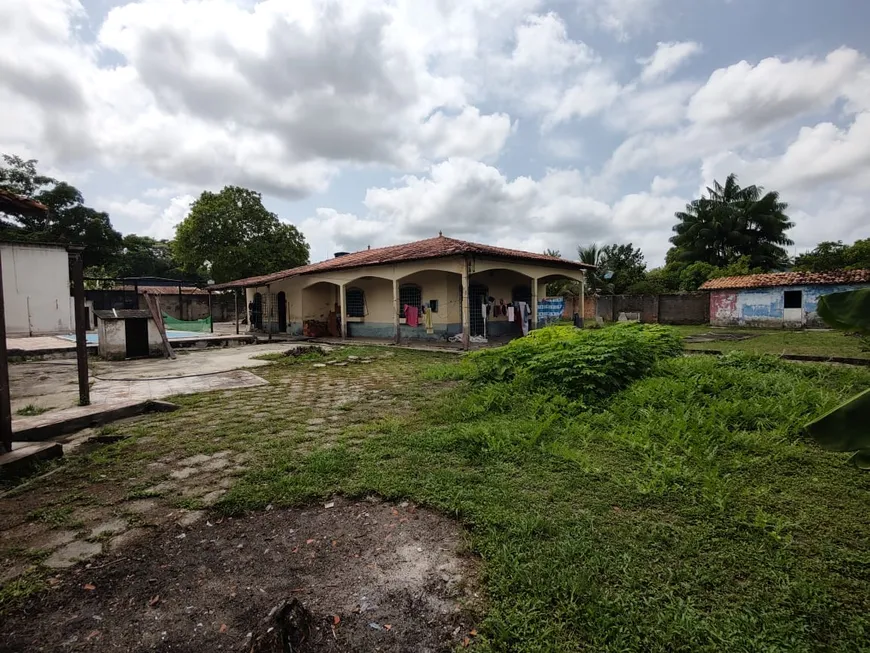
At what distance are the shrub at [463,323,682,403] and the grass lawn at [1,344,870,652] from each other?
0.33 m

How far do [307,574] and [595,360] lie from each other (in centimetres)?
461

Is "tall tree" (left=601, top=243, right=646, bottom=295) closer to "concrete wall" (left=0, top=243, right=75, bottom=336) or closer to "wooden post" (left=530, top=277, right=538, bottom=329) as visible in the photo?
"wooden post" (left=530, top=277, right=538, bottom=329)

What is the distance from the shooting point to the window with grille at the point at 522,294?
16.5 m

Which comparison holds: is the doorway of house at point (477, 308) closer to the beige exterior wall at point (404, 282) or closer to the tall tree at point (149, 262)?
the beige exterior wall at point (404, 282)

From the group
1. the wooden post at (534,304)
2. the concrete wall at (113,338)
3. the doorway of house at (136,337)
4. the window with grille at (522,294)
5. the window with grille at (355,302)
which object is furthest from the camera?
the window with grille at (355,302)

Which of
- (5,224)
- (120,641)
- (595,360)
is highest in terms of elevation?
(5,224)

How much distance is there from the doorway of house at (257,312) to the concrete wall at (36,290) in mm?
7321

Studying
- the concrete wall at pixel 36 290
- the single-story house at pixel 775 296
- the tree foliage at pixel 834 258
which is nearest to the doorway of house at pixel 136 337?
the concrete wall at pixel 36 290

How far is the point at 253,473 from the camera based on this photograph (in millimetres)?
3447

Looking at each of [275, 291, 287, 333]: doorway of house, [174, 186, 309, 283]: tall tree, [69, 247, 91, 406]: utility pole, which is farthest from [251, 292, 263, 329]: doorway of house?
[69, 247, 91, 406]: utility pole

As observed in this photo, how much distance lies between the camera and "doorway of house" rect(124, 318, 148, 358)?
1136 centimetres

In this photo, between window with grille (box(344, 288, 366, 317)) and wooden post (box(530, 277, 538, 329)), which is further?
window with grille (box(344, 288, 366, 317))

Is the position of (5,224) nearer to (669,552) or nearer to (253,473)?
(253,473)

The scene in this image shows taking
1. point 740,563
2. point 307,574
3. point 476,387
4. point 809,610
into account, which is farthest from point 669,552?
point 476,387
